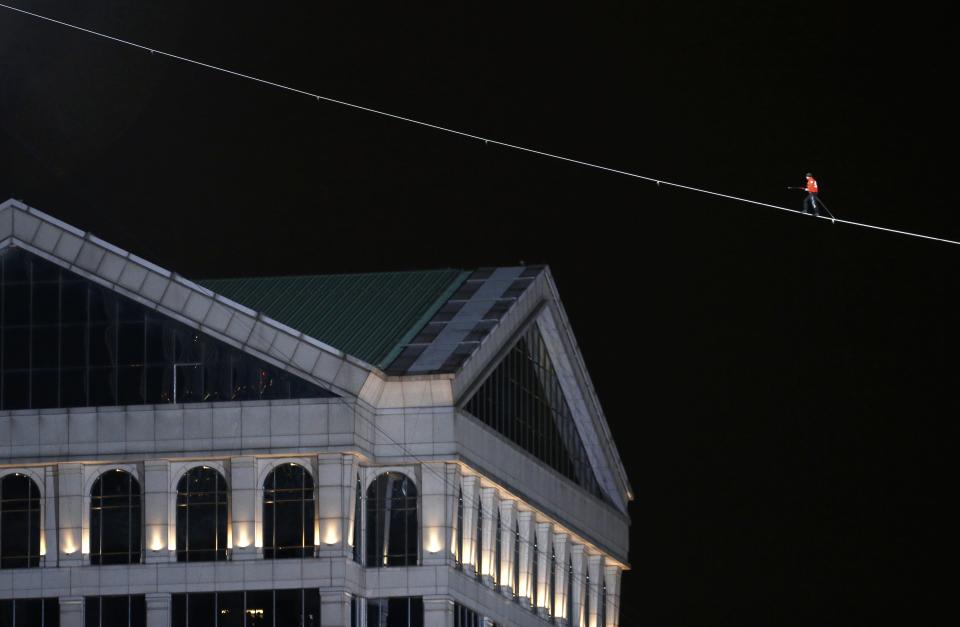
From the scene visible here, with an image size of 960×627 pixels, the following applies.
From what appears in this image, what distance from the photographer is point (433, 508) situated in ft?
368

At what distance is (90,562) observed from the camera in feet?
365

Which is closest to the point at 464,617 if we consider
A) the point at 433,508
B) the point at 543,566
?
the point at 433,508

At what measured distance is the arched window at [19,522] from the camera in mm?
111812

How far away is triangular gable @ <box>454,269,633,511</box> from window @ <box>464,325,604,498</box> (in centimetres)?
40

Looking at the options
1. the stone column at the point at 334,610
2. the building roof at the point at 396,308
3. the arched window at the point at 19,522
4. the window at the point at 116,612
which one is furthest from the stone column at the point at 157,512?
the building roof at the point at 396,308

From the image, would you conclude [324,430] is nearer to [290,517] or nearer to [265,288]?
[290,517]

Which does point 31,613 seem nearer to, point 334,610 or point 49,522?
point 49,522

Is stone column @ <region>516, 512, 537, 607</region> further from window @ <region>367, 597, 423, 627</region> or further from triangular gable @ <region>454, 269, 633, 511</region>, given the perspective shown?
window @ <region>367, 597, 423, 627</region>

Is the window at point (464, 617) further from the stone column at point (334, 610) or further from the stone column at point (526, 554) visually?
the stone column at point (526, 554)

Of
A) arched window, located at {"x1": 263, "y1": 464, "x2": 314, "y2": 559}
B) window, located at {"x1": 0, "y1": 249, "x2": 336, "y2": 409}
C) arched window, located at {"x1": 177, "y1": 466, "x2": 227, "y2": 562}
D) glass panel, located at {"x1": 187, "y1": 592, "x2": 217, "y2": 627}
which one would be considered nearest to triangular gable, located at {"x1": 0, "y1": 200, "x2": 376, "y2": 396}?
window, located at {"x1": 0, "y1": 249, "x2": 336, "y2": 409}

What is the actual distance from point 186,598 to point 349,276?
73.8 feet

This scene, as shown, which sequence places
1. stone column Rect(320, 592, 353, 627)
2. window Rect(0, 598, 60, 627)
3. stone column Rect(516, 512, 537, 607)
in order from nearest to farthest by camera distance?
stone column Rect(320, 592, 353, 627) < window Rect(0, 598, 60, 627) < stone column Rect(516, 512, 537, 607)

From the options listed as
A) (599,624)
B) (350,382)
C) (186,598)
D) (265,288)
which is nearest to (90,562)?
(186,598)

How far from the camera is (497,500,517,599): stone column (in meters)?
121
